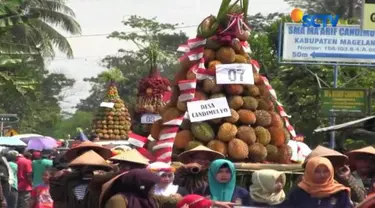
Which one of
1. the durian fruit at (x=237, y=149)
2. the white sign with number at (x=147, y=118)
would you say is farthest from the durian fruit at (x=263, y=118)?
the white sign with number at (x=147, y=118)

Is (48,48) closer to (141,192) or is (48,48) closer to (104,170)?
(104,170)

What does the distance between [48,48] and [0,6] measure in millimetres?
14529

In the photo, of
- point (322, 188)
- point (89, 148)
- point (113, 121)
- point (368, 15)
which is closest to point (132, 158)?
point (89, 148)

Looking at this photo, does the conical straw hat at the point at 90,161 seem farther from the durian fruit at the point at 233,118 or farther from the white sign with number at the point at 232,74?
the white sign with number at the point at 232,74

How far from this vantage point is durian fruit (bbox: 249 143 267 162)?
37.9ft

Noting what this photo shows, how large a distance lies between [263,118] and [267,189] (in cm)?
324

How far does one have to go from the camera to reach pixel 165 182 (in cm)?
872

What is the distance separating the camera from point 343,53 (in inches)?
1289

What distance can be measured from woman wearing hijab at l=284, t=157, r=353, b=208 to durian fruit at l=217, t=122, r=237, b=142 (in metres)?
3.58

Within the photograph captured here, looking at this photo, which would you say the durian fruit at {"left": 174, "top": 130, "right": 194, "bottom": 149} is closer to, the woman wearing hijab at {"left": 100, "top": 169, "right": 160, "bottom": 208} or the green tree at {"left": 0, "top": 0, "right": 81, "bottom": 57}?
the woman wearing hijab at {"left": 100, "top": 169, "right": 160, "bottom": 208}

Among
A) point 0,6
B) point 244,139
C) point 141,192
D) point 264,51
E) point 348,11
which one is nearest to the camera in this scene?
point 141,192

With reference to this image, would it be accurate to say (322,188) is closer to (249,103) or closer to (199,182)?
(199,182)

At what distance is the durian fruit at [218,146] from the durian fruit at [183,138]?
0.38 meters

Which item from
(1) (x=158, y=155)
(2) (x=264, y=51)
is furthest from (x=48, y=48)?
(1) (x=158, y=155)
